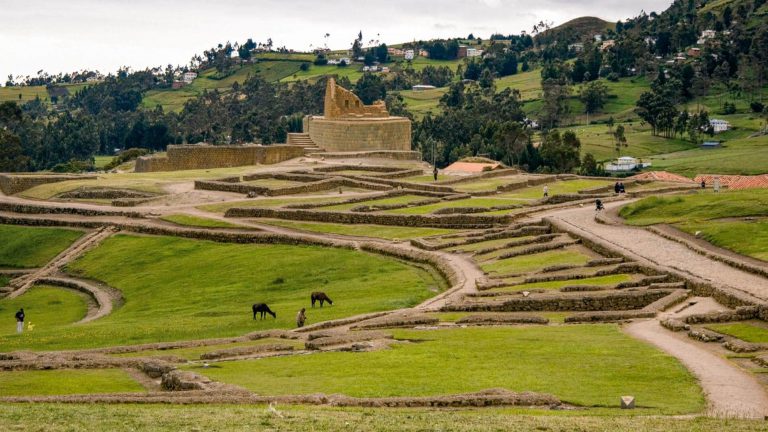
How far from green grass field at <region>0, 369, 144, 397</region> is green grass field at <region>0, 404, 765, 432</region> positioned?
3295 millimetres

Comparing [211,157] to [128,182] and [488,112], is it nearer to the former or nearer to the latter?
[128,182]

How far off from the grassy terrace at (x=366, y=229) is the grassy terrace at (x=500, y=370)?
2572 centimetres

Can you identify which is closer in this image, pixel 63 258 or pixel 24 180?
pixel 63 258

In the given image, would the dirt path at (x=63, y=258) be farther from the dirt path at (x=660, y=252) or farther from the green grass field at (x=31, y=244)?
the dirt path at (x=660, y=252)

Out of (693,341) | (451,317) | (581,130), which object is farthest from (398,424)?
(581,130)

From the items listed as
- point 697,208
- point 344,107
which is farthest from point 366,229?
point 344,107

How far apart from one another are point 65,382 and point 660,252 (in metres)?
25.5

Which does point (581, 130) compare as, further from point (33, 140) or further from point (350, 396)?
point (350, 396)

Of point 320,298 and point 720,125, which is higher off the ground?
point 720,125

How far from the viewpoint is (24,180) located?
3196 inches

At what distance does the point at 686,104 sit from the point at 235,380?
428 feet

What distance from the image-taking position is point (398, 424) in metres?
20.9

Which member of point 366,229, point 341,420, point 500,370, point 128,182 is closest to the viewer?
point 341,420

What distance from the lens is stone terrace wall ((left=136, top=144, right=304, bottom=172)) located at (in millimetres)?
98375
